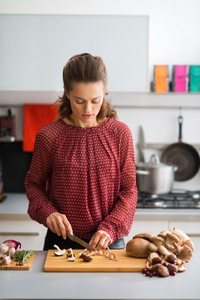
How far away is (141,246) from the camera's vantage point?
4.10ft

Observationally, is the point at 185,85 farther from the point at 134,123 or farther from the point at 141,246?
the point at 141,246

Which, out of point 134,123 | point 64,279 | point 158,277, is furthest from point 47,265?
point 134,123

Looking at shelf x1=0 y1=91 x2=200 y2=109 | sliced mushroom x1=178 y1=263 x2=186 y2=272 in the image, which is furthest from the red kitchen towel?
sliced mushroom x1=178 y1=263 x2=186 y2=272

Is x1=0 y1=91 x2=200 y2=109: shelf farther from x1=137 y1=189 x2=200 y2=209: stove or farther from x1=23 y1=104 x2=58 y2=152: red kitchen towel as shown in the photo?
x1=137 y1=189 x2=200 y2=209: stove

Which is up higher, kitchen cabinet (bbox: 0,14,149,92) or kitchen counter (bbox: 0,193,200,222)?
kitchen cabinet (bbox: 0,14,149,92)

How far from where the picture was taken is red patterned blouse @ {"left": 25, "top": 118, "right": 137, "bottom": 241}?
1.42 metres

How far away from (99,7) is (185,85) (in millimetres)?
748

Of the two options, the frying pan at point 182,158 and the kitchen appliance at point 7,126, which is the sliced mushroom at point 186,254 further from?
the kitchen appliance at point 7,126

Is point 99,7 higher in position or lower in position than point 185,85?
higher

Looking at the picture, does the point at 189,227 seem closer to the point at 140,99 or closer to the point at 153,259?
the point at 140,99

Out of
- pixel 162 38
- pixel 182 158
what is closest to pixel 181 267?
pixel 182 158

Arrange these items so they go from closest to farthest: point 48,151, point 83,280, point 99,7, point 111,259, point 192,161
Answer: point 83,280 → point 111,259 → point 48,151 → point 99,7 → point 192,161

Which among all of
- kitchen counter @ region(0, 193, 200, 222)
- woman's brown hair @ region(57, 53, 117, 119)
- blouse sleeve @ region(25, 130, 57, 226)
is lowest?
kitchen counter @ region(0, 193, 200, 222)

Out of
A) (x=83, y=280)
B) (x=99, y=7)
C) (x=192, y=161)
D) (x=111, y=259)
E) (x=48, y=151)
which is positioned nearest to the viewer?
(x=83, y=280)
